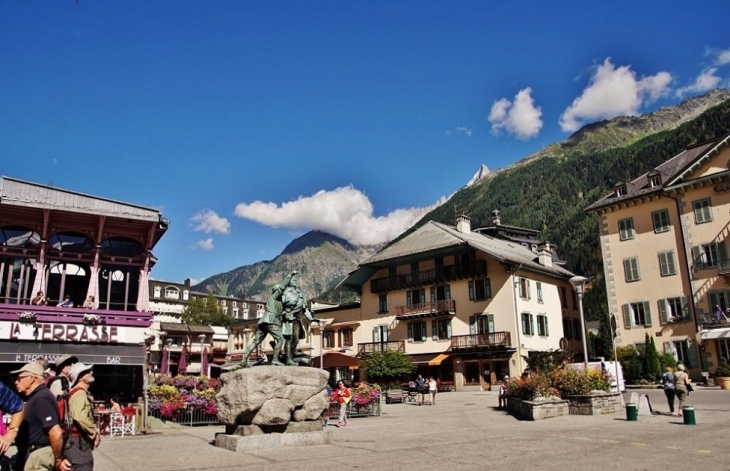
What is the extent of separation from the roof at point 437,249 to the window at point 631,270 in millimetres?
6273

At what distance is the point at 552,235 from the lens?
370 feet

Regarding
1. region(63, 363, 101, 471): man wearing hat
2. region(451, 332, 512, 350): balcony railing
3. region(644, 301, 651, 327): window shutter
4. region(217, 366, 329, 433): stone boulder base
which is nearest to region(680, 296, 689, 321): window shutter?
region(644, 301, 651, 327): window shutter

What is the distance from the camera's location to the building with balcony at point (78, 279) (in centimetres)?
2241

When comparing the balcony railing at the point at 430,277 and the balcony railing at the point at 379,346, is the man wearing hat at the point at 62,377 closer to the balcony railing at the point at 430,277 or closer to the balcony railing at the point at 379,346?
the balcony railing at the point at 430,277

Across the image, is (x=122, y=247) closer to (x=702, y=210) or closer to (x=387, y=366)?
(x=387, y=366)

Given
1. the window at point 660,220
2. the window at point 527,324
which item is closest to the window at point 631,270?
the window at point 660,220

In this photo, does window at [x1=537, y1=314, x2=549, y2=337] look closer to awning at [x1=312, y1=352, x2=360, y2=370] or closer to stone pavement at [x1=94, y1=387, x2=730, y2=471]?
awning at [x1=312, y1=352, x2=360, y2=370]

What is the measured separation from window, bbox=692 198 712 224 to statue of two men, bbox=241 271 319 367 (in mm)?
32686

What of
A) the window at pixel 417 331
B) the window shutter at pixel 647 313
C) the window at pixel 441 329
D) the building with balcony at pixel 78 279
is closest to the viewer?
the building with balcony at pixel 78 279

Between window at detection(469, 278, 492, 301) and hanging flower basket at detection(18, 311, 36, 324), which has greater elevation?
window at detection(469, 278, 492, 301)

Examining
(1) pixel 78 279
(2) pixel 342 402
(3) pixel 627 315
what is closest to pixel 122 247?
(1) pixel 78 279

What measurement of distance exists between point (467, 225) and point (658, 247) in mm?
15731

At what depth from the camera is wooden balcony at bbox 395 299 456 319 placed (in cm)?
4444

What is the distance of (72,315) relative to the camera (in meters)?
23.1
